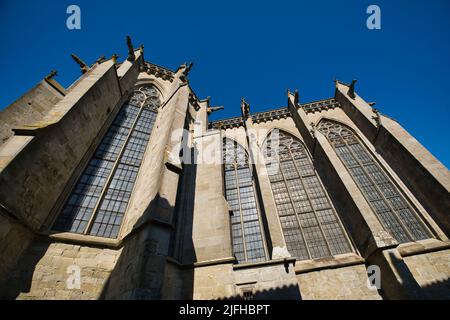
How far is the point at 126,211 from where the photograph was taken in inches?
273

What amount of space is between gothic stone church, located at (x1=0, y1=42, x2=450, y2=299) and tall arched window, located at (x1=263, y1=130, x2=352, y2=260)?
5 cm

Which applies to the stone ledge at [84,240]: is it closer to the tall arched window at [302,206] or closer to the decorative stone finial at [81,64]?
the tall arched window at [302,206]

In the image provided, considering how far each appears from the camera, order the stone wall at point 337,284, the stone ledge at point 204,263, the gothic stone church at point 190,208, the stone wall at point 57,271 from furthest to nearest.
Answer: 1. the stone wall at point 337,284
2. the stone ledge at point 204,263
3. the gothic stone church at point 190,208
4. the stone wall at point 57,271

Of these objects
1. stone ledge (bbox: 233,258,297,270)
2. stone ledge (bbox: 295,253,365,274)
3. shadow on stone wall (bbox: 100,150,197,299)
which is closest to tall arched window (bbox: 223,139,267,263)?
stone ledge (bbox: 295,253,365,274)

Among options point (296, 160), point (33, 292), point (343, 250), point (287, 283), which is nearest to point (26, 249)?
point (33, 292)

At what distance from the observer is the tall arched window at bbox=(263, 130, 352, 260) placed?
8352mm

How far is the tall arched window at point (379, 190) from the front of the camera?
798 centimetres

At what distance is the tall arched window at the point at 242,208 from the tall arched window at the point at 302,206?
4.10ft

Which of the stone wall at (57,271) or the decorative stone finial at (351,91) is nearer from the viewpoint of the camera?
the stone wall at (57,271)

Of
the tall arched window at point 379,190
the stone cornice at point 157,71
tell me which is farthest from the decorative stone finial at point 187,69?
the tall arched window at point 379,190

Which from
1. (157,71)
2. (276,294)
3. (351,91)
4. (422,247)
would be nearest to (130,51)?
(157,71)

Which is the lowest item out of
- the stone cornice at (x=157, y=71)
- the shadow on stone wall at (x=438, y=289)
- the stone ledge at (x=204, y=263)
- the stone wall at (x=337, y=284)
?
the shadow on stone wall at (x=438, y=289)

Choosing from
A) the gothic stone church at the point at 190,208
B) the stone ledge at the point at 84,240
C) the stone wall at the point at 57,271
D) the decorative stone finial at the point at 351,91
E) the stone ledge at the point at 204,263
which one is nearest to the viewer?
the stone wall at the point at 57,271

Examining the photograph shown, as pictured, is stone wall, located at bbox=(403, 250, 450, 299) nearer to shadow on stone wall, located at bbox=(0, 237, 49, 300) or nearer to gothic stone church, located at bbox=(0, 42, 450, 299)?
gothic stone church, located at bbox=(0, 42, 450, 299)
